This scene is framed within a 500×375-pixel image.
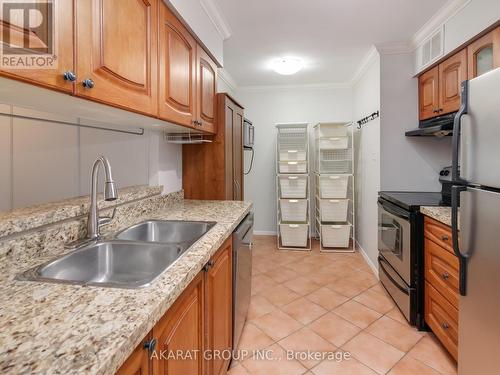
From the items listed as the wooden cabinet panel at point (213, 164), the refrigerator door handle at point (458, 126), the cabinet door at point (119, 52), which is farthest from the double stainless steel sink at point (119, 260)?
the refrigerator door handle at point (458, 126)

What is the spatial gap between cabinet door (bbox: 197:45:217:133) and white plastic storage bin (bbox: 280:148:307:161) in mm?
1768

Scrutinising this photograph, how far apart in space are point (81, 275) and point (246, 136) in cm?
260

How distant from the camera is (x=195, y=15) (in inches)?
72.1

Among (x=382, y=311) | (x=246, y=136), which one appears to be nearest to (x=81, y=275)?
(x=382, y=311)

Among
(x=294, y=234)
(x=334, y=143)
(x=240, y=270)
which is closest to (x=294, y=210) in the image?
(x=294, y=234)

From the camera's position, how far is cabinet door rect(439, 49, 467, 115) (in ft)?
7.04

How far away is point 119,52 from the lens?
43.0 inches

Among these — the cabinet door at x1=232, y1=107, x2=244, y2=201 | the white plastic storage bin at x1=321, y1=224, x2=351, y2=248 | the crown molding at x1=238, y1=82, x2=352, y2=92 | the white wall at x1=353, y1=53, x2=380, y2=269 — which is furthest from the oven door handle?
the crown molding at x1=238, y1=82, x2=352, y2=92

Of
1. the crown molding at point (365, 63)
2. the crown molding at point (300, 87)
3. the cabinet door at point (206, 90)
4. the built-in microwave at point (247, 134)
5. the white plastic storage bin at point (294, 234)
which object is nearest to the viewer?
the cabinet door at point (206, 90)

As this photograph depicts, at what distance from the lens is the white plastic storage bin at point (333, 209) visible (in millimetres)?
3754

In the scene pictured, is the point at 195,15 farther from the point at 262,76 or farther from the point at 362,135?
the point at 362,135

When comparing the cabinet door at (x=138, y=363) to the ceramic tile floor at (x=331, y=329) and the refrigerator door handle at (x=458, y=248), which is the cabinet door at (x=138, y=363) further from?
the refrigerator door handle at (x=458, y=248)

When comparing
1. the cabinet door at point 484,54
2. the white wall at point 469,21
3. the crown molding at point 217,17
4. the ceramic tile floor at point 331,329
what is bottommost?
the ceramic tile floor at point 331,329

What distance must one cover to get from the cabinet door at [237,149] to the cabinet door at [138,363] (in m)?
2.09
